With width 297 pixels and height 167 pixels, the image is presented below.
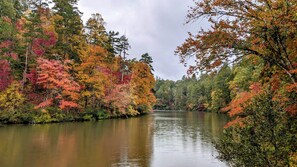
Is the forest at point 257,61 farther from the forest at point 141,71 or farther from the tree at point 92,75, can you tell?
the tree at point 92,75

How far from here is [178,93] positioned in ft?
320

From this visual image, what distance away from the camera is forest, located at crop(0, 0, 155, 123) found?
2573cm

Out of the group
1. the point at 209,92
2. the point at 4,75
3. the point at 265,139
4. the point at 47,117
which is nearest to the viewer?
the point at 265,139

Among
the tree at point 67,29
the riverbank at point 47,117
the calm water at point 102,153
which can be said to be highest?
the tree at point 67,29

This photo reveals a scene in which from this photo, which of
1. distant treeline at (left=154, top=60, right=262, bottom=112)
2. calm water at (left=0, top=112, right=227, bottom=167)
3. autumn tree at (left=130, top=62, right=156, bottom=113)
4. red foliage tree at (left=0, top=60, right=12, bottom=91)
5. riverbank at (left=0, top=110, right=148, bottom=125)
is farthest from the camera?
autumn tree at (left=130, top=62, right=156, bottom=113)

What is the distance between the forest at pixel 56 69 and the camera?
25.7 m

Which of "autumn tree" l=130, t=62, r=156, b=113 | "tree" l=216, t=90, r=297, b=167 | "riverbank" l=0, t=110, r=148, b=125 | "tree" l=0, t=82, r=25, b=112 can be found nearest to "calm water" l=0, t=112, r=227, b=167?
"tree" l=216, t=90, r=297, b=167

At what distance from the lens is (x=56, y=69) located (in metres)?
27.9

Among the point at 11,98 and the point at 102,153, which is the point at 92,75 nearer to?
the point at 11,98

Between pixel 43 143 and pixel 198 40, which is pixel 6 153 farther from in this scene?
pixel 198 40

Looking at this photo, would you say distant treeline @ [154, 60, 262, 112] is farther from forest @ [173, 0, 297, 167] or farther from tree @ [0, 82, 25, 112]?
forest @ [173, 0, 297, 167]

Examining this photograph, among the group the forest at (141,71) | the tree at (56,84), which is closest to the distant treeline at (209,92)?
the forest at (141,71)

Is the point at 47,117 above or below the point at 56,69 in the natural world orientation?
below

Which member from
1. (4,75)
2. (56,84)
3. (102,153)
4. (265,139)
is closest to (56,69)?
(56,84)
